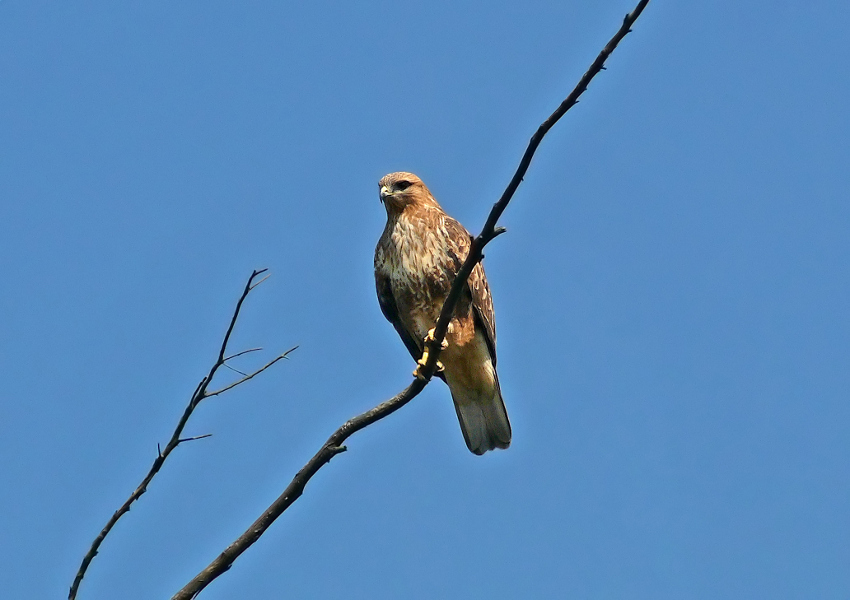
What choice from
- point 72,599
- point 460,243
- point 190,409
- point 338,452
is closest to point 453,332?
point 460,243

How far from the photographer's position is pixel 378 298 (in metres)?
6.72

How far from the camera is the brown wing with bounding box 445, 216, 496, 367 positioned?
643cm

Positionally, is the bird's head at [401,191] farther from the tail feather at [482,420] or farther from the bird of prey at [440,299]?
the tail feather at [482,420]

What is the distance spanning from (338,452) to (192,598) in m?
0.76

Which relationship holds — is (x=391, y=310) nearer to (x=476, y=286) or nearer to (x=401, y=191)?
(x=476, y=286)

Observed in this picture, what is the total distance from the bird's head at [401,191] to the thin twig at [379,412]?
2.34 m

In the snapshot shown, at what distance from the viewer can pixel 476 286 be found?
6516 millimetres

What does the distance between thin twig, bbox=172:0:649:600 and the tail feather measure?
2308 mm

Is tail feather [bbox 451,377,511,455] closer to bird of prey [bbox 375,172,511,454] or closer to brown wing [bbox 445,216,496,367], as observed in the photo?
bird of prey [bbox 375,172,511,454]

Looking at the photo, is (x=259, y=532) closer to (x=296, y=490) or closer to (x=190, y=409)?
(x=296, y=490)

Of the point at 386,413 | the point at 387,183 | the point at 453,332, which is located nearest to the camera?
the point at 386,413

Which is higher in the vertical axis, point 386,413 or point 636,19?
point 636,19

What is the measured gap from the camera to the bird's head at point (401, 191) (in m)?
6.77

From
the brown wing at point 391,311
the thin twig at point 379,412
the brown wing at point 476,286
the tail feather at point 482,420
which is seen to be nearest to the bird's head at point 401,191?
the brown wing at point 476,286
